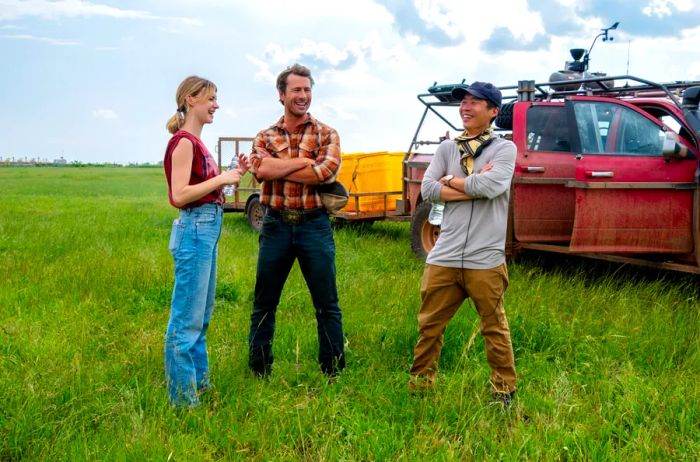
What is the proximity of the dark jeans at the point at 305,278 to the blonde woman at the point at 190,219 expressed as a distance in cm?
43

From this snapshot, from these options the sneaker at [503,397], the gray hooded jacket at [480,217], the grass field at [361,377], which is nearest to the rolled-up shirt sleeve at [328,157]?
the gray hooded jacket at [480,217]

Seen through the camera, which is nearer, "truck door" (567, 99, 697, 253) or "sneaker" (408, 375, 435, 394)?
"sneaker" (408, 375, 435, 394)

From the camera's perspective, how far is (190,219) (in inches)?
143

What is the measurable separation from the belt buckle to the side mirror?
11.8 feet

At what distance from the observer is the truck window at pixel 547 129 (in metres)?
6.91

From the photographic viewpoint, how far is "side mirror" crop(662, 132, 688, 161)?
5.77m

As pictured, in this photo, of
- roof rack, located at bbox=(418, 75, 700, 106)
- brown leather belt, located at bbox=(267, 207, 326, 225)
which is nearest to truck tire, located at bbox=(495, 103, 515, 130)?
roof rack, located at bbox=(418, 75, 700, 106)

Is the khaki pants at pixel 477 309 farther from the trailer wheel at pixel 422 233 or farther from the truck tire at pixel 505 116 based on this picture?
the truck tire at pixel 505 116

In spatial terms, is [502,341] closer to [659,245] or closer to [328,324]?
[328,324]

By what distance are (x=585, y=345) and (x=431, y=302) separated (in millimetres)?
1579

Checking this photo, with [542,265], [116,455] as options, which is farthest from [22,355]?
[542,265]

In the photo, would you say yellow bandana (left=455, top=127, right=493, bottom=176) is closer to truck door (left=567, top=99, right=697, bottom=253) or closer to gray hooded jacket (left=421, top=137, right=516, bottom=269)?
gray hooded jacket (left=421, top=137, right=516, bottom=269)

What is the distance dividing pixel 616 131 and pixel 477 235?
3553 millimetres

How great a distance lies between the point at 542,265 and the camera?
25.4 ft
